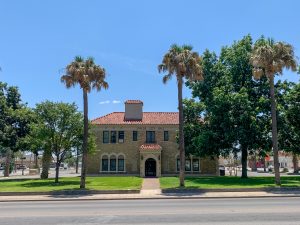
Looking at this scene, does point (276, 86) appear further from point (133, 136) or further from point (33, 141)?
point (33, 141)

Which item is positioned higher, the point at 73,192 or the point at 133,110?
the point at 133,110

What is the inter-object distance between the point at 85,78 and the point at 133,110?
2244 centimetres

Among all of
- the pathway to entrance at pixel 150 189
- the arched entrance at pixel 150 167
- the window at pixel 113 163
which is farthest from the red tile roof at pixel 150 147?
the pathway to entrance at pixel 150 189

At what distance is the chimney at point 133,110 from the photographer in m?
52.3

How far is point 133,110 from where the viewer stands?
173 ft

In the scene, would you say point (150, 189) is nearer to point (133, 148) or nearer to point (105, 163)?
point (133, 148)

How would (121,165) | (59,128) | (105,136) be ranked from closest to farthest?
(59,128)
(121,165)
(105,136)

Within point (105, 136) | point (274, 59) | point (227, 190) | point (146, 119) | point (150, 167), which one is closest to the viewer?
point (227, 190)

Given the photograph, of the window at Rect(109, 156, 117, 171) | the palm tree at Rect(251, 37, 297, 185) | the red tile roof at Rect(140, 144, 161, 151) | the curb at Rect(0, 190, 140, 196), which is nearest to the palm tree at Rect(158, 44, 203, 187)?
the palm tree at Rect(251, 37, 297, 185)

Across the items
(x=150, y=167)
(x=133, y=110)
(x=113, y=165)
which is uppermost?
(x=133, y=110)

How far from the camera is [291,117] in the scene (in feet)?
125

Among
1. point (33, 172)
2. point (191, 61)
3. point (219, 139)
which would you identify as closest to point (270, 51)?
point (191, 61)

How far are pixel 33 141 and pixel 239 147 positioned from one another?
2144 cm

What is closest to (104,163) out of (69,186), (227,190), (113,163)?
(113,163)
